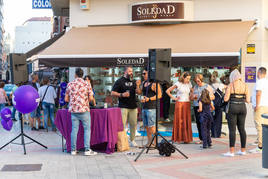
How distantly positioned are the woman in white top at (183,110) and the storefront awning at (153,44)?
1026 millimetres

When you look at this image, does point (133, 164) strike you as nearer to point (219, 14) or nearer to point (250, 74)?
point (250, 74)

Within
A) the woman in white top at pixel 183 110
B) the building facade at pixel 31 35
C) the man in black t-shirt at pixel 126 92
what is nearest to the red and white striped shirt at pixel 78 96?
the man in black t-shirt at pixel 126 92

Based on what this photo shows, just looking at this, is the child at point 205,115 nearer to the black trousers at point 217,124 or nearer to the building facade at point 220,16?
the black trousers at point 217,124

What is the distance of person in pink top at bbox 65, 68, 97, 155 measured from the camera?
9.42 metres

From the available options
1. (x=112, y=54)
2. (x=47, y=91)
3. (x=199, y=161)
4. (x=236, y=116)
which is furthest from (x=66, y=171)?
(x=47, y=91)

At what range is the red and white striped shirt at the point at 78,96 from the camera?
940 cm

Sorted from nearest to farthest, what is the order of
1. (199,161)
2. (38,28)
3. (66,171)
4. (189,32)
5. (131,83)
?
(66,171)
(199,161)
(131,83)
(189,32)
(38,28)

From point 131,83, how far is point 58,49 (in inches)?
149

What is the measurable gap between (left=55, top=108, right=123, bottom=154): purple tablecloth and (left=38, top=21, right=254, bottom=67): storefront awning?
298 centimetres


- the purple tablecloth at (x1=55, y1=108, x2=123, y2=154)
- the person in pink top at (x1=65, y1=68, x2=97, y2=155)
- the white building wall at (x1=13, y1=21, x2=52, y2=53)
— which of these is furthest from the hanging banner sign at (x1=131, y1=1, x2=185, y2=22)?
the white building wall at (x1=13, y1=21, x2=52, y2=53)

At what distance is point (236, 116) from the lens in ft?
30.8

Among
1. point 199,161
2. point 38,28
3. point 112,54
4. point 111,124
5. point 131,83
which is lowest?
point 199,161

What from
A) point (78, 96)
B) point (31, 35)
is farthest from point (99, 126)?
point (31, 35)

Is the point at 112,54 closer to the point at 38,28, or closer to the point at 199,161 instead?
the point at 199,161
